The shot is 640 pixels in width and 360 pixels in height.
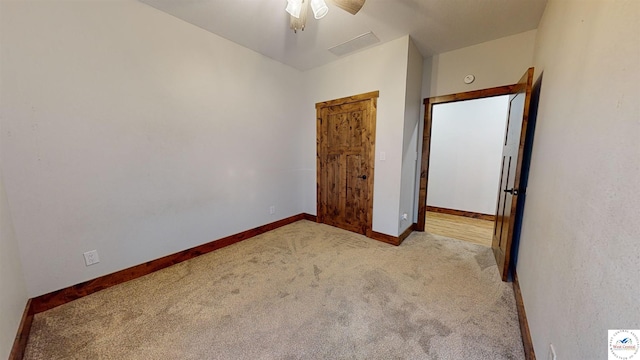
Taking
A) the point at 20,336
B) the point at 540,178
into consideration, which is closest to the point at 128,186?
the point at 20,336

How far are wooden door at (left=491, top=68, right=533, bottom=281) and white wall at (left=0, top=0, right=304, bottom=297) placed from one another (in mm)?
2939

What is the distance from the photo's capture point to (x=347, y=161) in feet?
10.9

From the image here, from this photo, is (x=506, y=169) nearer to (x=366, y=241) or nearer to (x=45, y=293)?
(x=366, y=241)

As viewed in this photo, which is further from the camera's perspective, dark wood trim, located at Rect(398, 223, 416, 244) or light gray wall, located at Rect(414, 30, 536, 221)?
dark wood trim, located at Rect(398, 223, 416, 244)

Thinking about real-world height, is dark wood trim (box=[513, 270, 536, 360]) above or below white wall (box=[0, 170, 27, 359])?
below

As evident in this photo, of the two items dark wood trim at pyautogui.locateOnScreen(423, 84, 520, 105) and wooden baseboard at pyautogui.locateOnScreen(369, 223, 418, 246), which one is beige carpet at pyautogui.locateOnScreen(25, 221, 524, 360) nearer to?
A: wooden baseboard at pyautogui.locateOnScreen(369, 223, 418, 246)

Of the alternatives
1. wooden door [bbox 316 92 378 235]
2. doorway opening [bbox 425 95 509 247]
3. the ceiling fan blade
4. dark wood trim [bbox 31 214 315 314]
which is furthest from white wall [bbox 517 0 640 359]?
dark wood trim [bbox 31 214 315 314]

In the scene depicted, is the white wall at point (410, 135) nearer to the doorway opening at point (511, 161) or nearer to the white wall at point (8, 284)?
the doorway opening at point (511, 161)

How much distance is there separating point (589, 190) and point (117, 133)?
121 inches

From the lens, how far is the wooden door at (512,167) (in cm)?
189

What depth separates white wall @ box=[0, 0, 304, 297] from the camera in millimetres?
1569

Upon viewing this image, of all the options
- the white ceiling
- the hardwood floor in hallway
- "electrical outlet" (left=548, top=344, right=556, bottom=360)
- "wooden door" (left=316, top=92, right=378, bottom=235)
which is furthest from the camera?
the hardwood floor in hallway

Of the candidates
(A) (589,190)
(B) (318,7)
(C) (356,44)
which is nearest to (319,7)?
(B) (318,7)

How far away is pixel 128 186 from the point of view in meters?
2.02
